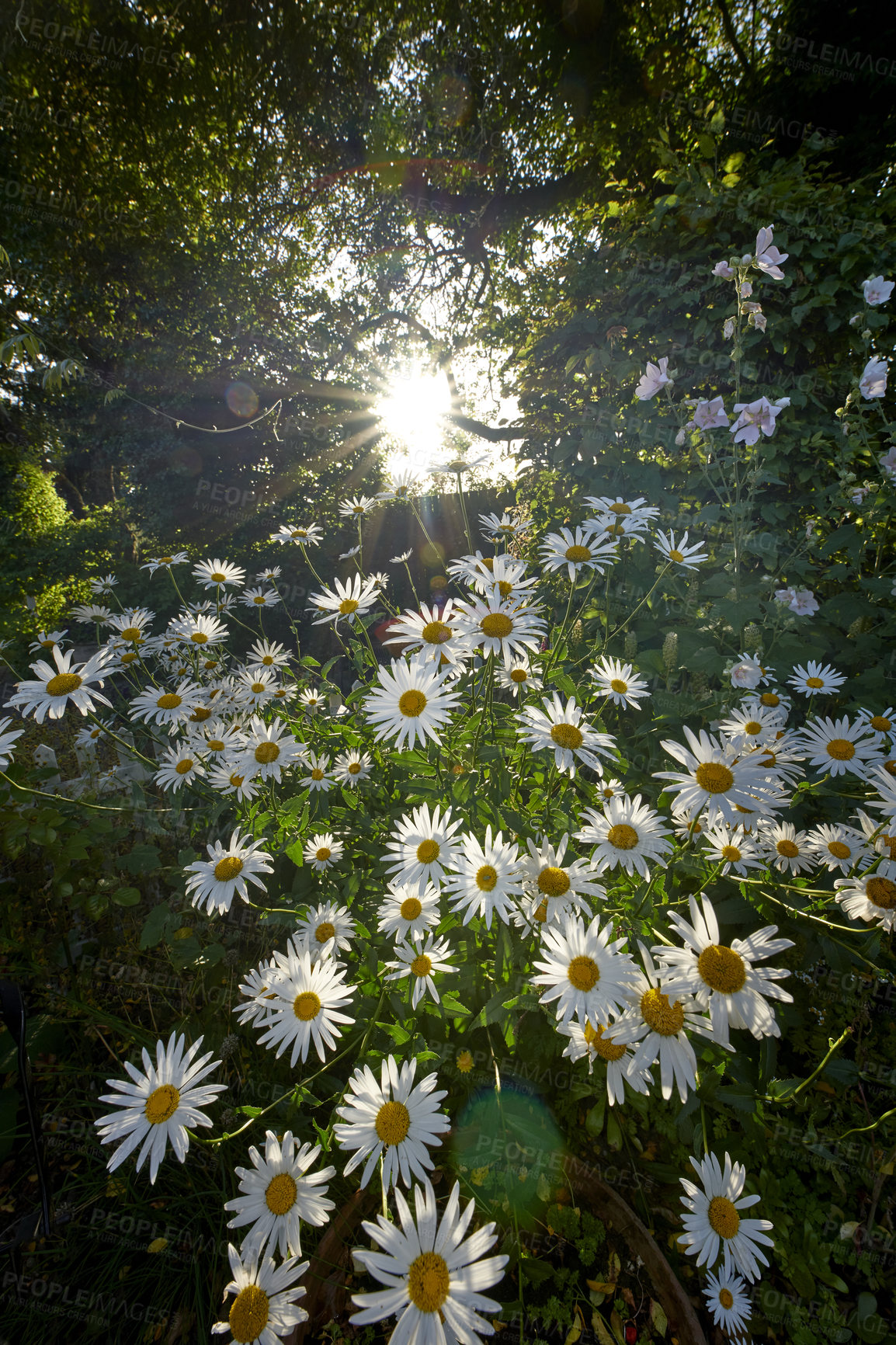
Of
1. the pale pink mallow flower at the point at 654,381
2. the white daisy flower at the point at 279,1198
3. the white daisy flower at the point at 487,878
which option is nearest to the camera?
the white daisy flower at the point at 279,1198

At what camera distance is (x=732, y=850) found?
4.88 ft

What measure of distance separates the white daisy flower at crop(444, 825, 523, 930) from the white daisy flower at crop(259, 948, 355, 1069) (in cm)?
37

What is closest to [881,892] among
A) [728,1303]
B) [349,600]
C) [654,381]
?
[728,1303]

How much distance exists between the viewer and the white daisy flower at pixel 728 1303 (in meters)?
1.17

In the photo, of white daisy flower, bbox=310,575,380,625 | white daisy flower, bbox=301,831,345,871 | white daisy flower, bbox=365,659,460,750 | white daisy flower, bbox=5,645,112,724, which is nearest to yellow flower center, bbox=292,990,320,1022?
white daisy flower, bbox=301,831,345,871

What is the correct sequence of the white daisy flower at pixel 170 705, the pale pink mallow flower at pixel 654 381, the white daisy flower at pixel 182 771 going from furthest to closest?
1. the pale pink mallow flower at pixel 654 381
2. the white daisy flower at pixel 170 705
3. the white daisy flower at pixel 182 771

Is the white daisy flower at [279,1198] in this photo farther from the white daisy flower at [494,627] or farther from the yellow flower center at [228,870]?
the white daisy flower at [494,627]

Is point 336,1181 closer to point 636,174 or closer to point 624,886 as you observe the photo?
point 624,886

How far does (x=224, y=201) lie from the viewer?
9.38 meters

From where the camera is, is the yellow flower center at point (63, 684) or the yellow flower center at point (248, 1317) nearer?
the yellow flower center at point (248, 1317)

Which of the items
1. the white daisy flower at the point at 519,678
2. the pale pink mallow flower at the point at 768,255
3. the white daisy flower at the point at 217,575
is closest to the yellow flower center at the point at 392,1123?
the white daisy flower at the point at 519,678

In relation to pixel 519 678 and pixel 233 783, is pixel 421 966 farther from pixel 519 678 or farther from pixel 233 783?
pixel 233 783

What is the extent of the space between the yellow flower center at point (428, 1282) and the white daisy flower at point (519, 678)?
131 centimetres

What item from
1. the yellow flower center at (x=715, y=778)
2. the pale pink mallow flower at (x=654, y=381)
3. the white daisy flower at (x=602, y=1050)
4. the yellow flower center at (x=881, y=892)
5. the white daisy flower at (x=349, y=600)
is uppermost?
the pale pink mallow flower at (x=654, y=381)
